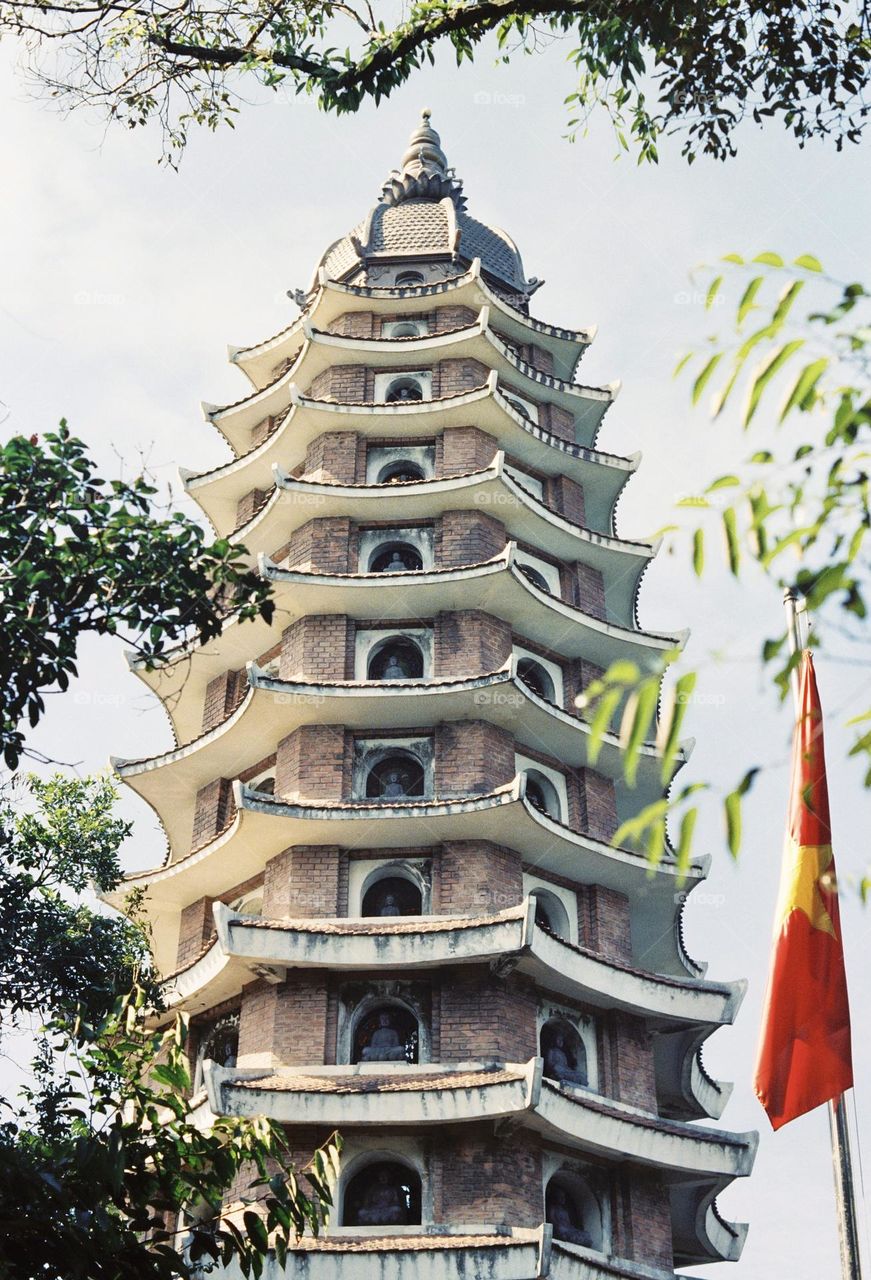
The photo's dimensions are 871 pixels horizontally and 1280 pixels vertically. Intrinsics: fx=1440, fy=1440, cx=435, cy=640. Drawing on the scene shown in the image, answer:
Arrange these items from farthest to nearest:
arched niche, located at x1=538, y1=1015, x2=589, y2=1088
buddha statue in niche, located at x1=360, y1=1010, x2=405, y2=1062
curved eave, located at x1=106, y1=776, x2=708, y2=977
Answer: curved eave, located at x1=106, y1=776, x2=708, y2=977 → arched niche, located at x1=538, y1=1015, x2=589, y2=1088 → buddha statue in niche, located at x1=360, y1=1010, x2=405, y2=1062

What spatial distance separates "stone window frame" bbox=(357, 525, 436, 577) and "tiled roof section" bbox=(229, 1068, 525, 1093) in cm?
720

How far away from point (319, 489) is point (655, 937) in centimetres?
713

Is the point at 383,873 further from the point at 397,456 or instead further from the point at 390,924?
the point at 397,456

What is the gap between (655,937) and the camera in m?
18.1

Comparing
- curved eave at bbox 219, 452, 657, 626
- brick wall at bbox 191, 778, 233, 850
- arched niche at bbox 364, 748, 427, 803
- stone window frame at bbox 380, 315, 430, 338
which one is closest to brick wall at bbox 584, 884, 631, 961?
arched niche at bbox 364, 748, 427, 803

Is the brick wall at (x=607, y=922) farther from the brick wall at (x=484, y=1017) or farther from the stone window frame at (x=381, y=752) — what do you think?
the stone window frame at (x=381, y=752)

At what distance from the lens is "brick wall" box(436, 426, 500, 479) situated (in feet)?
64.6

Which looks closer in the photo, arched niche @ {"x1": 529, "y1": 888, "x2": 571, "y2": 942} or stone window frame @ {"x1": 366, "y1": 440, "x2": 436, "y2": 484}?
arched niche @ {"x1": 529, "y1": 888, "x2": 571, "y2": 942}

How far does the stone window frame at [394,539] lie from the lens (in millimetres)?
19156

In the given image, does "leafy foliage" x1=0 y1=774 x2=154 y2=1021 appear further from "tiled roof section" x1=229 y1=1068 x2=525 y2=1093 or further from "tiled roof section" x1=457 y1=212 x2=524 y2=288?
"tiled roof section" x1=457 y1=212 x2=524 y2=288

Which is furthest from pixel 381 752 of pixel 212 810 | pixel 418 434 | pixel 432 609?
pixel 418 434

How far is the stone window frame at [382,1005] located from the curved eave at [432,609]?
4.31 metres

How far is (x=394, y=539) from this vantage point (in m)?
19.3

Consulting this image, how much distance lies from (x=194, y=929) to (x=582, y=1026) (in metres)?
4.91
